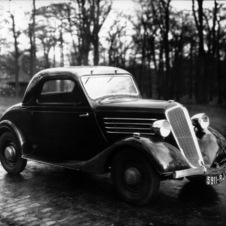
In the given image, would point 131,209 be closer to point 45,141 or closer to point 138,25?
point 45,141

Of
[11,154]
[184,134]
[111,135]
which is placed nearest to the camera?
[184,134]

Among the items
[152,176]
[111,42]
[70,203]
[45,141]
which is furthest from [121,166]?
[111,42]

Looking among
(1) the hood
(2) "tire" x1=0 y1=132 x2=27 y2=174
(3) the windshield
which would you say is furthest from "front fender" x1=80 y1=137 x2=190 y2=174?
(2) "tire" x1=0 y1=132 x2=27 y2=174

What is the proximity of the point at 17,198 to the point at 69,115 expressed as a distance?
1.44m

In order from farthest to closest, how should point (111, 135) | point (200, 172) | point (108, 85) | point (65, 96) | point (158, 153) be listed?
1. point (108, 85)
2. point (65, 96)
3. point (111, 135)
4. point (200, 172)
5. point (158, 153)

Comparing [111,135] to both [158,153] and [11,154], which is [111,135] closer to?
[158,153]

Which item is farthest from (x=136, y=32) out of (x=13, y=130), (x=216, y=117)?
(x=13, y=130)

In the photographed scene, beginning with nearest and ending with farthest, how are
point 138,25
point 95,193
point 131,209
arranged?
point 131,209 < point 95,193 < point 138,25

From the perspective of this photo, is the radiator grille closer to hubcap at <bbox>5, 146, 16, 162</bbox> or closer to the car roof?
the car roof

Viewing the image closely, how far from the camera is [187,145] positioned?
16.0 ft

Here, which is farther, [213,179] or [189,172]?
[213,179]

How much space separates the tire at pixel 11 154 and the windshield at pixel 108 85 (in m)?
1.76

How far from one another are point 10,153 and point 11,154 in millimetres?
26

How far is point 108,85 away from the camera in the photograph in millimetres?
5820
